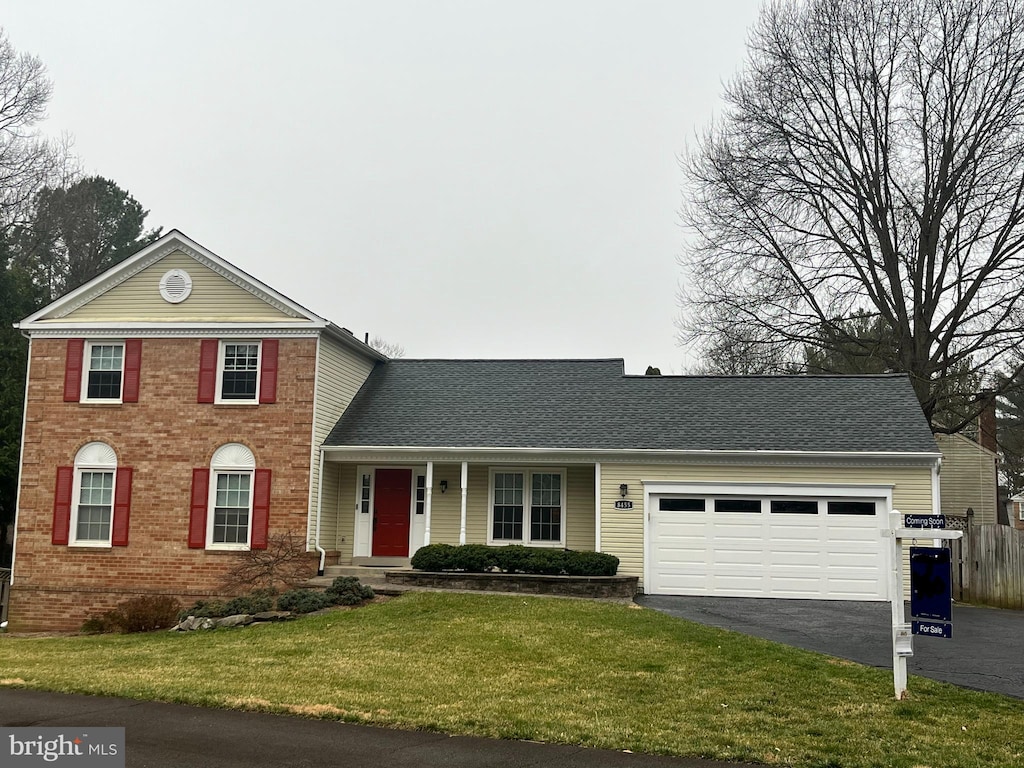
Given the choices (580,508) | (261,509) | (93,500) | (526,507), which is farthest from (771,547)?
(93,500)

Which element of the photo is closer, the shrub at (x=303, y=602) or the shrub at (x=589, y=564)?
the shrub at (x=303, y=602)

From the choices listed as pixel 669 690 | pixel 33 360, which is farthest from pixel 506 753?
pixel 33 360

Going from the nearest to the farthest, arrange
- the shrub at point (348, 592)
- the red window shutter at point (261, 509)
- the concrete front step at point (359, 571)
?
the shrub at point (348, 592) < the concrete front step at point (359, 571) < the red window shutter at point (261, 509)

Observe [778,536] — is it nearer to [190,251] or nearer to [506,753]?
[506,753]

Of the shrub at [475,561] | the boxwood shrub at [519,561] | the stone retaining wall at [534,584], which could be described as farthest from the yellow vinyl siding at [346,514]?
the shrub at [475,561]

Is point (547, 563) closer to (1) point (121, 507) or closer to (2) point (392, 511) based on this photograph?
(2) point (392, 511)

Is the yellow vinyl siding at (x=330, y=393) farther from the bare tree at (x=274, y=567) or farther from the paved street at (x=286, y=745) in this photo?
the paved street at (x=286, y=745)

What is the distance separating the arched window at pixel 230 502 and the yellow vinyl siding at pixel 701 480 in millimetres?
7307

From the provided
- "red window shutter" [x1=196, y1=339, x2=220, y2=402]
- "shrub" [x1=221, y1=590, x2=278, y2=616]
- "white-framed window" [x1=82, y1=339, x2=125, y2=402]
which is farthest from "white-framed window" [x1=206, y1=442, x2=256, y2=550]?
"shrub" [x1=221, y1=590, x2=278, y2=616]

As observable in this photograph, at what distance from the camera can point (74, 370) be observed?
20.4 m

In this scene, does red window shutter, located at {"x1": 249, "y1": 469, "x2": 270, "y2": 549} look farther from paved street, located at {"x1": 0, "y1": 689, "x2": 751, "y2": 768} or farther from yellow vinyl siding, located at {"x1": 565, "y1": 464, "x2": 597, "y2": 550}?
paved street, located at {"x1": 0, "y1": 689, "x2": 751, "y2": 768}

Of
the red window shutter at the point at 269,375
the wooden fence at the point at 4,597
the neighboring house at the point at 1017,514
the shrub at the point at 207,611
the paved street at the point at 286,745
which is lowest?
the wooden fence at the point at 4,597

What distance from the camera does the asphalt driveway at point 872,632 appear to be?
1072cm

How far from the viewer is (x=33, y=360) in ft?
67.6
